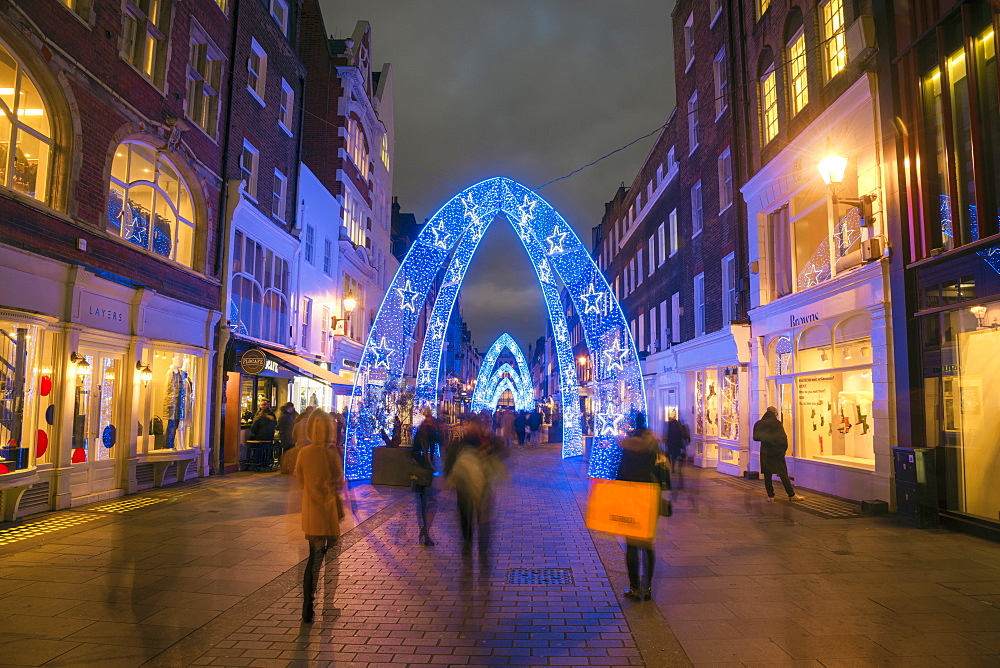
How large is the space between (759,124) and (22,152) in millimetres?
16385

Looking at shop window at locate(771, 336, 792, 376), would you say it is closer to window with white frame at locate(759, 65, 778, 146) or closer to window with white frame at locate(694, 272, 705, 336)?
window with white frame at locate(759, 65, 778, 146)

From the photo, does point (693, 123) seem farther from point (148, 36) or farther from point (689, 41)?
point (148, 36)

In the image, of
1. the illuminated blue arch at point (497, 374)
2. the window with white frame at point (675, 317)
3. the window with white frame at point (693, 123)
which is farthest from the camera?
the illuminated blue arch at point (497, 374)

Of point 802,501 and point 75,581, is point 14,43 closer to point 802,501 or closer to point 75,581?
point 75,581

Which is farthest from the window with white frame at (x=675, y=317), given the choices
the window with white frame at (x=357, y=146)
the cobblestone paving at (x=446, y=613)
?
the cobblestone paving at (x=446, y=613)

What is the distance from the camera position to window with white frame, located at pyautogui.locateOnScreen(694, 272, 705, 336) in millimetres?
22500

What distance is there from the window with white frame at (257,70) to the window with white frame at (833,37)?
15.2m

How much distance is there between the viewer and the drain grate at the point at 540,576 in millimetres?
7320

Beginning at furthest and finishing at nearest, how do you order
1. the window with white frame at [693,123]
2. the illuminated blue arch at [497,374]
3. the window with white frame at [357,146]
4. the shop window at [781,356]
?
1. the illuminated blue arch at [497,374]
2. the window with white frame at [357,146]
3. the window with white frame at [693,123]
4. the shop window at [781,356]

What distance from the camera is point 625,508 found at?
676cm

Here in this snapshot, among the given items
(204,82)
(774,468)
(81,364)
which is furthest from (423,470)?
(204,82)

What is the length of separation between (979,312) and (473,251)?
37.5ft

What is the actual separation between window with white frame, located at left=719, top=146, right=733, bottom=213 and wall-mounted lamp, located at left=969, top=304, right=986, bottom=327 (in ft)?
33.1

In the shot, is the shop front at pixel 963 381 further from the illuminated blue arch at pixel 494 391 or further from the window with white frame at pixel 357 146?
the illuminated blue arch at pixel 494 391
